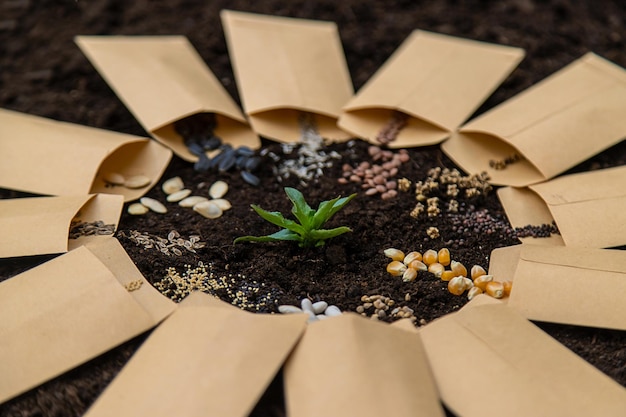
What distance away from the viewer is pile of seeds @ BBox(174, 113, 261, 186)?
67.8 inches

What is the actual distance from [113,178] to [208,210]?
0.23 meters

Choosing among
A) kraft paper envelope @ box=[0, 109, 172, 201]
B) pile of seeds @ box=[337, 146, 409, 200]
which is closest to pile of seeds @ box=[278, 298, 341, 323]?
pile of seeds @ box=[337, 146, 409, 200]

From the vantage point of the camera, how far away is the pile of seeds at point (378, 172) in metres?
→ 1.65

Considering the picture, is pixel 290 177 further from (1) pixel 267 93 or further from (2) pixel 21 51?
(2) pixel 21 51

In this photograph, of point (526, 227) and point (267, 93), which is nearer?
point (526, 227)

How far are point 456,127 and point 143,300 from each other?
33.2 inches

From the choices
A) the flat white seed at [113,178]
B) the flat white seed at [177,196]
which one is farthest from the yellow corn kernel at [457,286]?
the flat white seed at [113,178]

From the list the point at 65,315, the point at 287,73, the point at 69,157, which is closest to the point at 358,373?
the point at 65,315

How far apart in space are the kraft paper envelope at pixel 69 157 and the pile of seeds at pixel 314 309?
0.49m

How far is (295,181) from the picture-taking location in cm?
169

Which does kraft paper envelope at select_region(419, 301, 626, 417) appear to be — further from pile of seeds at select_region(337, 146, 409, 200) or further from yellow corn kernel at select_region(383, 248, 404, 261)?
pile of seeds at select_region(337, 146, 409, 200)

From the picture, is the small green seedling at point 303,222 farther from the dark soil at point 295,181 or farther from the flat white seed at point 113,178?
the flat white seed at point 113,178

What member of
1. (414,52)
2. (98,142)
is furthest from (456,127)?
(98,142)

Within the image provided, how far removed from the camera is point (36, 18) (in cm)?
227
